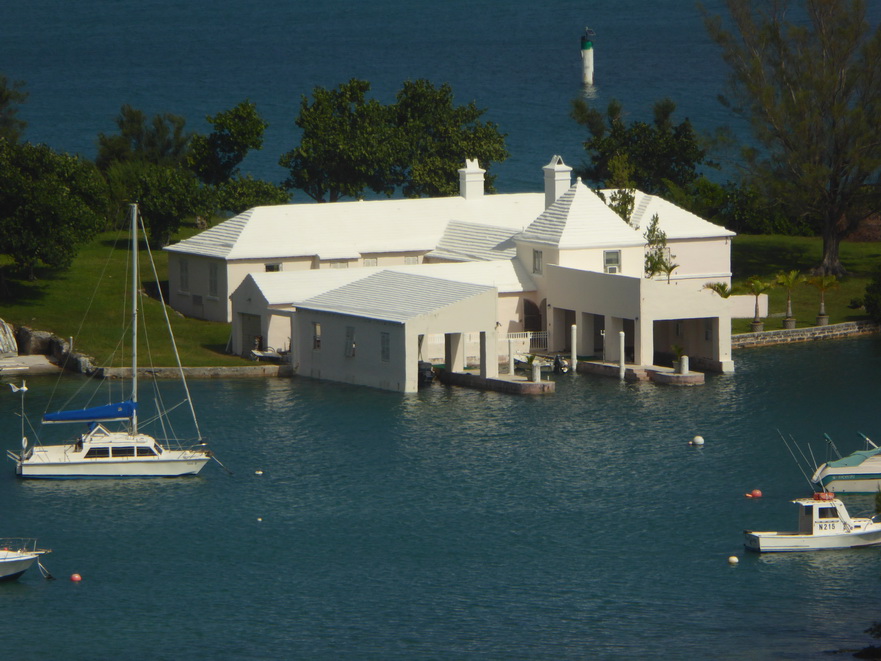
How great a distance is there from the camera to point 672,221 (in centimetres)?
8000

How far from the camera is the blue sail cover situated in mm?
53156

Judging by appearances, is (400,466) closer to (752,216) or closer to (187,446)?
(187,446)

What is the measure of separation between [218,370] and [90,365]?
497cm

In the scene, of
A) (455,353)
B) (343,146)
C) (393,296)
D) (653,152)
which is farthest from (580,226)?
(653,152)

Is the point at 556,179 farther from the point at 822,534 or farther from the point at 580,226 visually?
the point at 822,534

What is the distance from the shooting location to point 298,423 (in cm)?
5878

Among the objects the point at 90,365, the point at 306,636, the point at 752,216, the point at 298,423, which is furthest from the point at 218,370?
the point at 752,216

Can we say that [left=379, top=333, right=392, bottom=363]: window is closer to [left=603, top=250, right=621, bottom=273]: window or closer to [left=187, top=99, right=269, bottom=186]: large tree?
[left=603, top=250, right=621, bottom=273]: window

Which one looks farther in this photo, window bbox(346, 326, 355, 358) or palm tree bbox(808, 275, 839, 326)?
palm tree bbox(808, 275, 839, 326)

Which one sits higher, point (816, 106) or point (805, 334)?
point (816, 106)

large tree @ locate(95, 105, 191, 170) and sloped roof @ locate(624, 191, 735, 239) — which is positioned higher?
large tree @ locate(95, 105, 191, 170)

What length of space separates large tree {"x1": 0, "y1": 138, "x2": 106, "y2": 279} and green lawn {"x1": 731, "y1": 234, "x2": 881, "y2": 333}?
2916 cm

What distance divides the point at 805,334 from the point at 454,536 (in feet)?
107

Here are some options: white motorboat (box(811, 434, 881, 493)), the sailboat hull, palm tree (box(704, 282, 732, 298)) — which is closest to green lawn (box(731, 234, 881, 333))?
palm tree (box(704, 282, 732, 298))
